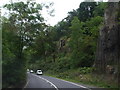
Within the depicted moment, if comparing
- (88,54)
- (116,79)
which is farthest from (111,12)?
(88,54)

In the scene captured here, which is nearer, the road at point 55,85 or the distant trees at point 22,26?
the distant trees at point 22,26

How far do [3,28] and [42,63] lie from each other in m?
73.9

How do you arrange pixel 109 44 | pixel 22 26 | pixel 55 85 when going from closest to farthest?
pixel 22 26, pixel 55 85, pixel 109 44

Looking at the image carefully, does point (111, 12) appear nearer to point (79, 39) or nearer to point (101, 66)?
point (101, 66)

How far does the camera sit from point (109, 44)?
133 feet

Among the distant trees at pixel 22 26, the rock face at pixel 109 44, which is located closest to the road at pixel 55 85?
the distant trees at pixel 22 26

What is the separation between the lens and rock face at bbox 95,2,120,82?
37.6m

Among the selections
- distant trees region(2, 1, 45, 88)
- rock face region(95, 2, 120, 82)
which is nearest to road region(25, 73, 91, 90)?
distant trees region(2, 1, 45, 88)

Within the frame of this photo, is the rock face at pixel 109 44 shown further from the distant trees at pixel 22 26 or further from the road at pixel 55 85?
the distant trees at pixel 22 26

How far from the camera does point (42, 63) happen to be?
93062 millimetres

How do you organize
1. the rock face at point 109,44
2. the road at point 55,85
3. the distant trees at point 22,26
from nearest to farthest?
the distant trees at point 22,26
the road at point 55,85
the rock face at point 109,44

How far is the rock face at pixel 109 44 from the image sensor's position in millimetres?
37562

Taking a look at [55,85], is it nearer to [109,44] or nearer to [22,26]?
[22,26]

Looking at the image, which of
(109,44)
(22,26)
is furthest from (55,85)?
(109,44)
